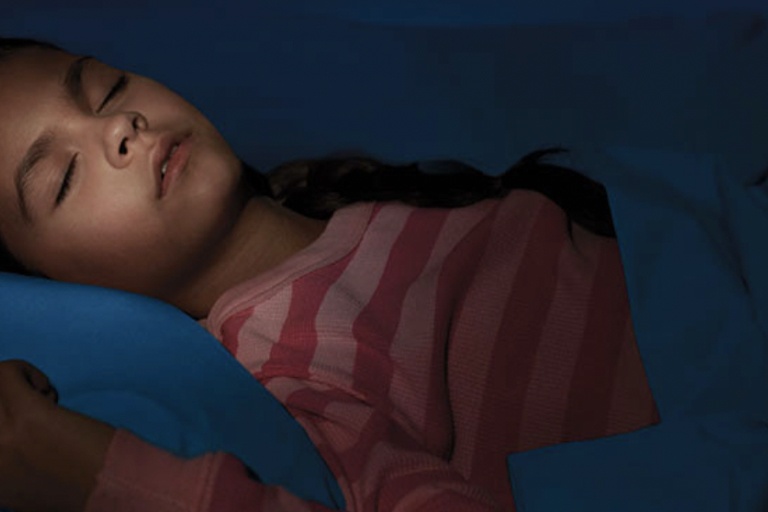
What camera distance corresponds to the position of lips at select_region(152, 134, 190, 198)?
0.78 metres

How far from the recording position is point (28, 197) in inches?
30.9

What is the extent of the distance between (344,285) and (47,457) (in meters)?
0.26

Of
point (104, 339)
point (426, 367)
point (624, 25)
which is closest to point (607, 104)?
point (624, 25)

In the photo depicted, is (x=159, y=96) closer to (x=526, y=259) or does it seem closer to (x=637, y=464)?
(x=526, y=259)

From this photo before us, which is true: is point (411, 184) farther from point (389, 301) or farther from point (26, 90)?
point (26, 90)

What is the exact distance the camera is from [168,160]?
79 cm

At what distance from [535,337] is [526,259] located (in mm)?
62

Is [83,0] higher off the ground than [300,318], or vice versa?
[83,0]

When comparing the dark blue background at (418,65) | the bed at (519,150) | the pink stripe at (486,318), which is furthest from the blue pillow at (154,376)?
the dark blue background at (418,65)

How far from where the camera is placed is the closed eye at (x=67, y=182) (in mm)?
772

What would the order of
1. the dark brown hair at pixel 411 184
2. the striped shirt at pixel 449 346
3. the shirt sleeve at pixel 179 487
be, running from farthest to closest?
1. the dark brown hair at pixel 411 184
2. the striped shirt at pixel 449 346
3. the shirt sleeve at pixel 179 487

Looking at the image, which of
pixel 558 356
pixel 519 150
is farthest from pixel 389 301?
pixel 519 150

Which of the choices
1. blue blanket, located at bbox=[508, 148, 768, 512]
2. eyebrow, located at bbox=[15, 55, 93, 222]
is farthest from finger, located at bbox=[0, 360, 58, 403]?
blue blanket, located at bbox=[508, 148, 768, 512]

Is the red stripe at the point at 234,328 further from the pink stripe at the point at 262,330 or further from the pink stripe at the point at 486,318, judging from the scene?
the pink stripe at the point at 486,318
